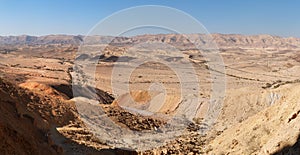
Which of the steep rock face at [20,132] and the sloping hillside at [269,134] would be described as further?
the sloping hillside at [269,134]

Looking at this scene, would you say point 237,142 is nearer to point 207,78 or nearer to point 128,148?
point 128,148

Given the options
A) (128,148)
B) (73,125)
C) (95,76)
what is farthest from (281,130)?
(95,76)

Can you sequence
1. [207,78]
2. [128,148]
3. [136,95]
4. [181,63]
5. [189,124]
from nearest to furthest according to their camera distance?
[128,148] → [189,124] → [136,95] → [207,78] → [181,63]

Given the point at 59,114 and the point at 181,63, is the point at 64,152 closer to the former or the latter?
the point at 59,114

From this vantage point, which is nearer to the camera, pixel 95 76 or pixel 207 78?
pixel 95 76

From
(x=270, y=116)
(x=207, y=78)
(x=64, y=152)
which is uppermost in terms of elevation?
(x=270, y=116)

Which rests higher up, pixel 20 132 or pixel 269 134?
pixel 20 132

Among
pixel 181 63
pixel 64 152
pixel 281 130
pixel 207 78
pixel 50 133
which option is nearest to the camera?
pixel 281 130

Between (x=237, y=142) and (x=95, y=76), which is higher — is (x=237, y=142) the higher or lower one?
the higher one

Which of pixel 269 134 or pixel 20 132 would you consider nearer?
pixel 20 132

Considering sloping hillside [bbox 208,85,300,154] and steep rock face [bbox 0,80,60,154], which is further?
sloping hillside [bbox 208,85,300,154]

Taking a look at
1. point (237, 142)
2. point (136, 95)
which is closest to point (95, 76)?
point (136, 95)
